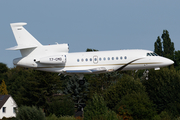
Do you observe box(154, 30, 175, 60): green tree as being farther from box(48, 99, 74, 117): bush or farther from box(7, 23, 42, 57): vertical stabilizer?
box(7, 23, 42, 57): vertical stabilizer

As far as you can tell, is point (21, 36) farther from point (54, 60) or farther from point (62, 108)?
point (62, 108)

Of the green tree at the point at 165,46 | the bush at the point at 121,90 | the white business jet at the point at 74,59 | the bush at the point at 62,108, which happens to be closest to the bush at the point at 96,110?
the bush at the point at 62,108

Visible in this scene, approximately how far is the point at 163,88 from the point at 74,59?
3429cm

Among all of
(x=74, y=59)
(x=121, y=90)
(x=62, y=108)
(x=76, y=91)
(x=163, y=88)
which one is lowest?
(x=62, y=108)

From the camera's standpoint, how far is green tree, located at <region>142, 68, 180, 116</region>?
68.4 meters

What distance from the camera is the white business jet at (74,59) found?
137ft

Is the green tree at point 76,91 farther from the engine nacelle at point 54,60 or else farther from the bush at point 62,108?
the engine nacelle at point 54,60

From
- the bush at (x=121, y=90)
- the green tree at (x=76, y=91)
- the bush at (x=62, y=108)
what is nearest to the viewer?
the bush at (x=62, y=108)

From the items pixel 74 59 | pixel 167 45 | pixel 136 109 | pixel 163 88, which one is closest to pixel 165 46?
pixel 167 45

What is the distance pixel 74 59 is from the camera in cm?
4228

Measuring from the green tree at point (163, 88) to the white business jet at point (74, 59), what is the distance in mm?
27106

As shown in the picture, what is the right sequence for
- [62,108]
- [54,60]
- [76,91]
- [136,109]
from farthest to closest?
[76,91] < [62,108] < [136,109] < [54,60]

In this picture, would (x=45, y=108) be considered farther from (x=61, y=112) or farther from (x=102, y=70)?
(x=102, y=70)

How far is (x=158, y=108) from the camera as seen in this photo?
6888cm
